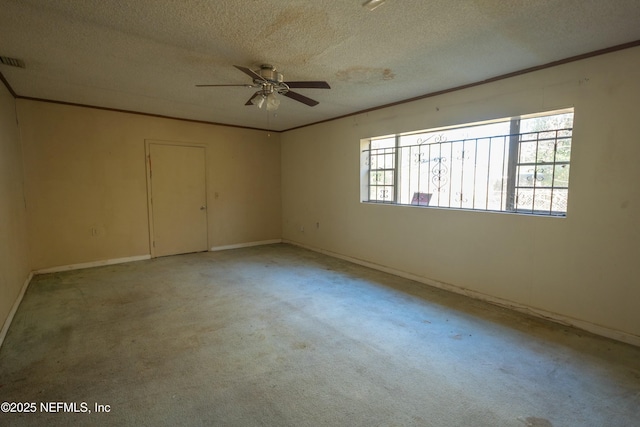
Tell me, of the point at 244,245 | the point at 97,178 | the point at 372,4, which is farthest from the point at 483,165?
the point at 97,178

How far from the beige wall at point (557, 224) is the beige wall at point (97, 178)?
9.96 feet

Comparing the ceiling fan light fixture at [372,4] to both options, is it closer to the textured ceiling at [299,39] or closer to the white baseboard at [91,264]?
the textured ceiling at [299,39]

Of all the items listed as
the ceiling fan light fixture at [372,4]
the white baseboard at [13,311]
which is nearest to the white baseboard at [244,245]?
the white baseboard at [13,311]

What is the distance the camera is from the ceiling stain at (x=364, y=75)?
120 inches

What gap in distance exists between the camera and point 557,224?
2.89 meters

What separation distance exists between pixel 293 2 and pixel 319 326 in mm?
2563

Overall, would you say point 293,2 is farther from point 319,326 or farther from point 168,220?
point 168,220

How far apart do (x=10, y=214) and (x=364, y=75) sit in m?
4.07

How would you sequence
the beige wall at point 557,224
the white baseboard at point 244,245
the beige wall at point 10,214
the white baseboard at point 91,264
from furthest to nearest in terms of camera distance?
the white baseboard at point 244,245, the white baseboard at point 91,264, the beige wall at point 10,214, the beige wall at point 557,224

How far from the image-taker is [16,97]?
405cm

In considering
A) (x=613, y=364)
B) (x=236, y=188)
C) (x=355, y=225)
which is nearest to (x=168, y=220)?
(x=236, y=188)

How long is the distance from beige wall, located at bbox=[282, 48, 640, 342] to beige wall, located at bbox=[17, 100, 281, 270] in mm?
3035

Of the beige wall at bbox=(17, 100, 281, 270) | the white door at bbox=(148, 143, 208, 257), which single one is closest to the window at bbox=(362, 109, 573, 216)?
the beige wall at bbox=(17, 100, 281, 270)

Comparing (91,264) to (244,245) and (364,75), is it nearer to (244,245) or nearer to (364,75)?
(244,245)
